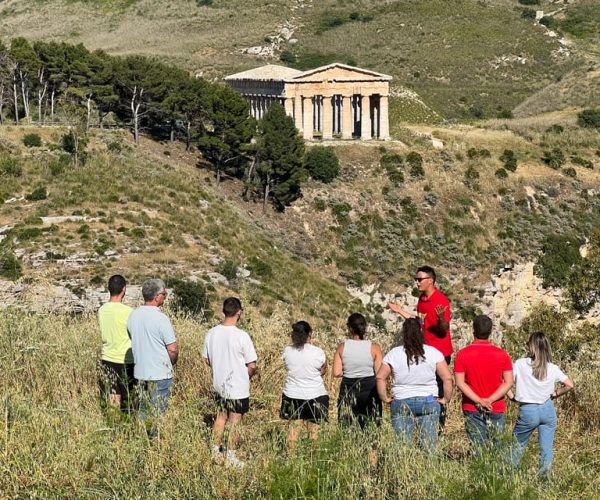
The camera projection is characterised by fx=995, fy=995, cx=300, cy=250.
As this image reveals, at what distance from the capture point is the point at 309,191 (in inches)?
2480

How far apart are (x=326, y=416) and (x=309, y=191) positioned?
52.2 metres

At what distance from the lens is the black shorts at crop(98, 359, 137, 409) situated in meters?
11.8

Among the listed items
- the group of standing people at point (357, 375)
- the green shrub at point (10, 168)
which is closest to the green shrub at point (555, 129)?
the green shrub at point (10, 168)

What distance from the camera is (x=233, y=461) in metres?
9.34

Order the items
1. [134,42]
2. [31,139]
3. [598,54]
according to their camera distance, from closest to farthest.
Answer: [31,139] → [598,54] → [134,42]

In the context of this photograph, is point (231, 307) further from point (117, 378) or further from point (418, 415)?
point (418, 415)

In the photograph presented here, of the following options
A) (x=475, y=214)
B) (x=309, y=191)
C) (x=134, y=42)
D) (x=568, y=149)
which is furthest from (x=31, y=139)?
(x=134, y=42)

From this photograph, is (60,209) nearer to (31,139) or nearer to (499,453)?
(31,139)

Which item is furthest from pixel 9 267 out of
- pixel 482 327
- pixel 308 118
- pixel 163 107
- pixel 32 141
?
pixel 308 118

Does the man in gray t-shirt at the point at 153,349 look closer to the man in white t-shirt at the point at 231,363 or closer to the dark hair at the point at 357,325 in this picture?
the man in white t-shirt at the point at 231,363

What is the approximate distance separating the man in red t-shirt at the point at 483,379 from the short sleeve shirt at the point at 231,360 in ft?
7.81

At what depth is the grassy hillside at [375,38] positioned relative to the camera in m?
103

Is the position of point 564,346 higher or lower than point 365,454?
lower

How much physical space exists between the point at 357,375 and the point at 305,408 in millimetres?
735
